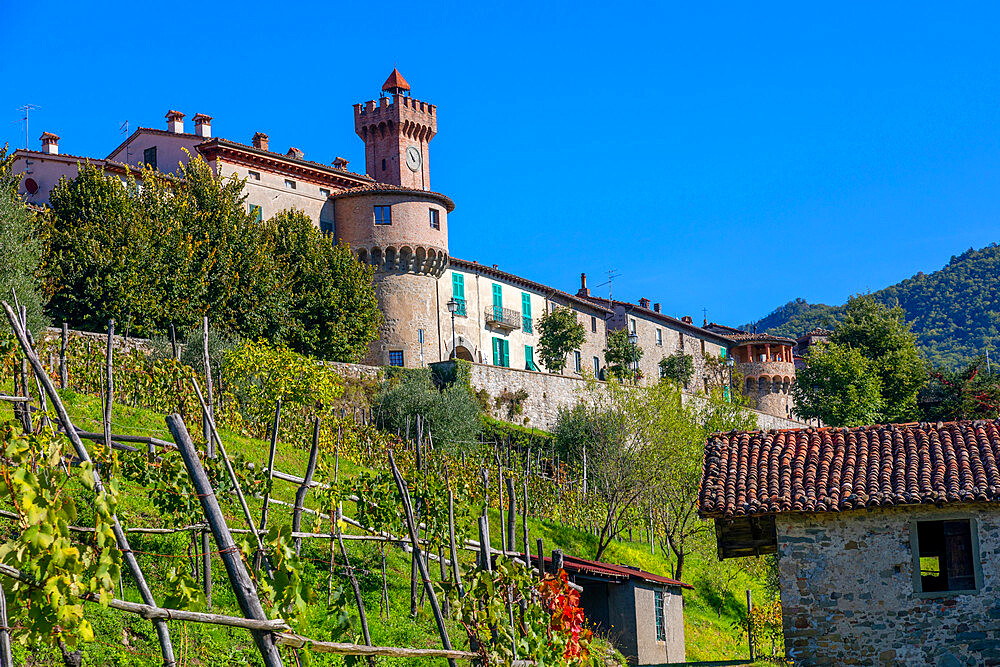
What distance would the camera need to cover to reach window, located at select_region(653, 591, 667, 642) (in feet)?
71.1

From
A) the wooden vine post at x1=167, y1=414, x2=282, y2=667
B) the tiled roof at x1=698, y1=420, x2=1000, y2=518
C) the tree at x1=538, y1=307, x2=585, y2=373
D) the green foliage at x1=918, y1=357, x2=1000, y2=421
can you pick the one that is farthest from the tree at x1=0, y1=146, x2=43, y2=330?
the green foliage at x1=918, y1=357, x2=1000, y2=421

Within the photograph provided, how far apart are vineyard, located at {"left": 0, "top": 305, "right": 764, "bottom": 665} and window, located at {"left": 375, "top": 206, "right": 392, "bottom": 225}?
15.5 m

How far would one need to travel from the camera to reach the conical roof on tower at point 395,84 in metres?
53.2

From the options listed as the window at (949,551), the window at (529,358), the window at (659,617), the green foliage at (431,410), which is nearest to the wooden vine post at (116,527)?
the window at (949,551)

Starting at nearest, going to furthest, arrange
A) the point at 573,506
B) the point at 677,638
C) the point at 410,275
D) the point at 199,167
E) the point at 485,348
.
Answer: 1. the point at 677,638
2. the point at 573,506
3. the point at 199,167
4. the point at 410,275
5. the point at 485,348

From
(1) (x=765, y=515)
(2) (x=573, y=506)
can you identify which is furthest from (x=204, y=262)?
(1) (x=765, y=515)

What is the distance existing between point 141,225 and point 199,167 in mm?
4635

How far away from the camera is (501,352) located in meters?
50.9

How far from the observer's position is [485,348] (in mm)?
49594

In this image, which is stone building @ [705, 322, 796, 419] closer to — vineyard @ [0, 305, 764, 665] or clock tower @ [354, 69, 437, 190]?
clock tower @ [354, 69, 437, 190]

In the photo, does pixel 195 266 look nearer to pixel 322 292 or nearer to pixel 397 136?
pixel 322 292

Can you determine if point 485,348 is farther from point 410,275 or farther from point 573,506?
point 573,506

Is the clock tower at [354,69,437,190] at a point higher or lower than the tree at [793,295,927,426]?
higher

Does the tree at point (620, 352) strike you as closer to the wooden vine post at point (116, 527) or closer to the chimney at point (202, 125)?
the chimney at point (202, 125)
